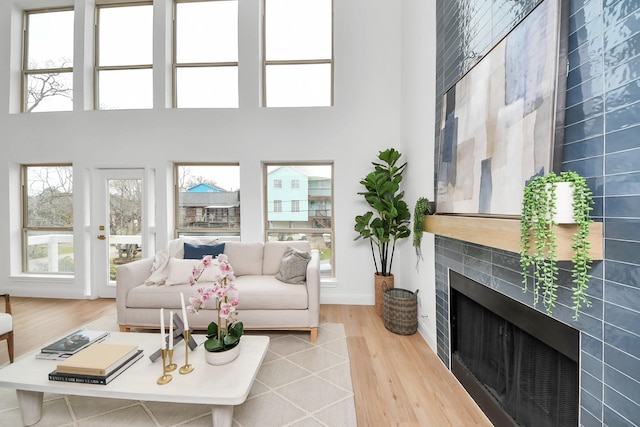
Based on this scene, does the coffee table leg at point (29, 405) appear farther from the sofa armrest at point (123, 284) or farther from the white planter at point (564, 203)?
the white planter at point (564, 203)

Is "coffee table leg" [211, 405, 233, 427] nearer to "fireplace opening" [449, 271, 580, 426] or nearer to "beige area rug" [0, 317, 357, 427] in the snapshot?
"beige area rug" [0, 317, 357, 427]

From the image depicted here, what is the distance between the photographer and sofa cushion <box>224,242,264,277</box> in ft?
10.3

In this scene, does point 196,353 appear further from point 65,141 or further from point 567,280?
point 65,141

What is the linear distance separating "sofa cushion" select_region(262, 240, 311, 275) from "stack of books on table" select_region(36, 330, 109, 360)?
154 centimetres

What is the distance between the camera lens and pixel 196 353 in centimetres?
178

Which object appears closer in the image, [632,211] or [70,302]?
[632,211]

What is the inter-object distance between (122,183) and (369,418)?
13.9 ft

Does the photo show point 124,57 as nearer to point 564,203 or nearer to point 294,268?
point 294,268

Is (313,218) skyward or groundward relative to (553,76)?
groundward

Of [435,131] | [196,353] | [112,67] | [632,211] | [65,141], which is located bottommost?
[196,353]

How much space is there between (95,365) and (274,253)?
1859 mm

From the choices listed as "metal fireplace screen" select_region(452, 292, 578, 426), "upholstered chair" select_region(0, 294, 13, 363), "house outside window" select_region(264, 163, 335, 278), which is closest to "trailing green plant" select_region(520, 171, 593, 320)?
"metal fireplace screen" select_region(452, 292, 578, 426)

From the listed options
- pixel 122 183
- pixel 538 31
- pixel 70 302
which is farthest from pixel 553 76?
pixel 70 302

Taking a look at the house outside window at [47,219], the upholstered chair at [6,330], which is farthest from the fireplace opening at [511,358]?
the house outside window at [47,219]
